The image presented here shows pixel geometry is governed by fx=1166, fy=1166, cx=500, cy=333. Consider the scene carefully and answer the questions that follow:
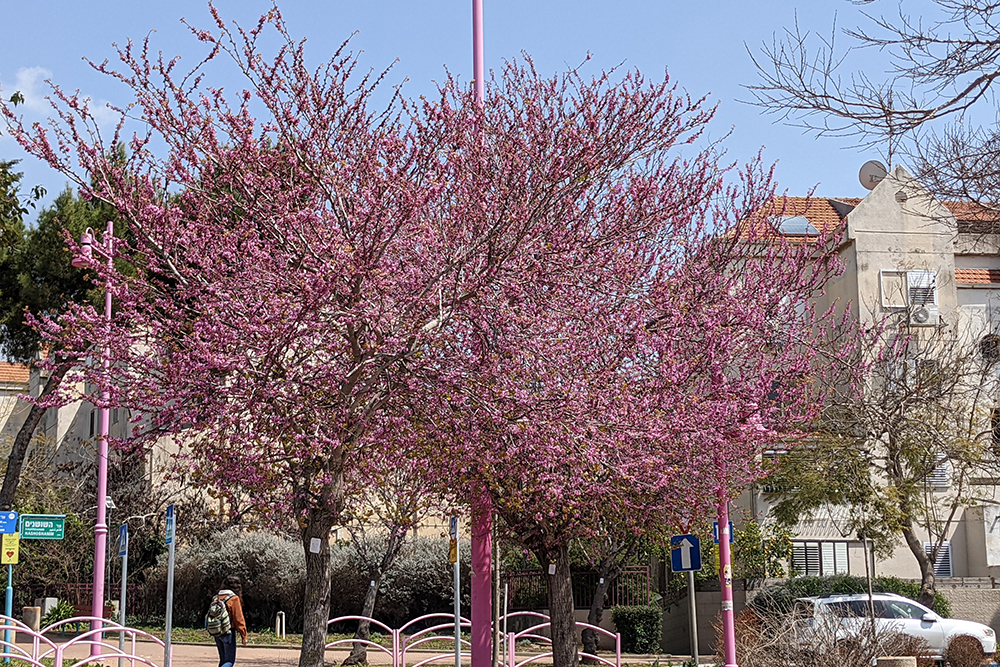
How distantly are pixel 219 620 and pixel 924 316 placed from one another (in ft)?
85.3

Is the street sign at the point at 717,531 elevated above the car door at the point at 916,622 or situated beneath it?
elevated above

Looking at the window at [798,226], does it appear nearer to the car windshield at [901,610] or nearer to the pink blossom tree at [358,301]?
the car windshield at [901,610]

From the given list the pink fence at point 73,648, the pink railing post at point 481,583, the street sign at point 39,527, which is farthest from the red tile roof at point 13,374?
the pink railing post at point 481,583

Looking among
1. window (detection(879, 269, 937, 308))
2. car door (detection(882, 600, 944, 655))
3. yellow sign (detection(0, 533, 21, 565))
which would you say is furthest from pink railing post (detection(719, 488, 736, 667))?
window (detection(879, 269, 937, 308))

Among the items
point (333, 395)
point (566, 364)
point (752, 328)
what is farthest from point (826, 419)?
point (333, 395)

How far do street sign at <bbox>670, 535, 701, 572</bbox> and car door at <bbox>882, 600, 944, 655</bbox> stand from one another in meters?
8.36

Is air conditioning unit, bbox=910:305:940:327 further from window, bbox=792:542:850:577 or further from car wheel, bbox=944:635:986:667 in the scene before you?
car wheel, bbox=944:635:986:667

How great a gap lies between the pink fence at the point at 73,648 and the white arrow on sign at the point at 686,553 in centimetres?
792

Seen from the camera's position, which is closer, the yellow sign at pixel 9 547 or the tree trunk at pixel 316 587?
the tree trunk at pixel 316 587

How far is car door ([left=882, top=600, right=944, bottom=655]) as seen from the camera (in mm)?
23609

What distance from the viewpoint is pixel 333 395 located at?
13289 mm

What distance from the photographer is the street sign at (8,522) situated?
21250 mm

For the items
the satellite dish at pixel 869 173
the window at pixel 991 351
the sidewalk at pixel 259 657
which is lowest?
the sidewalk at pixel 259 657

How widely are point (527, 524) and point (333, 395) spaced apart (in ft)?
17.8
